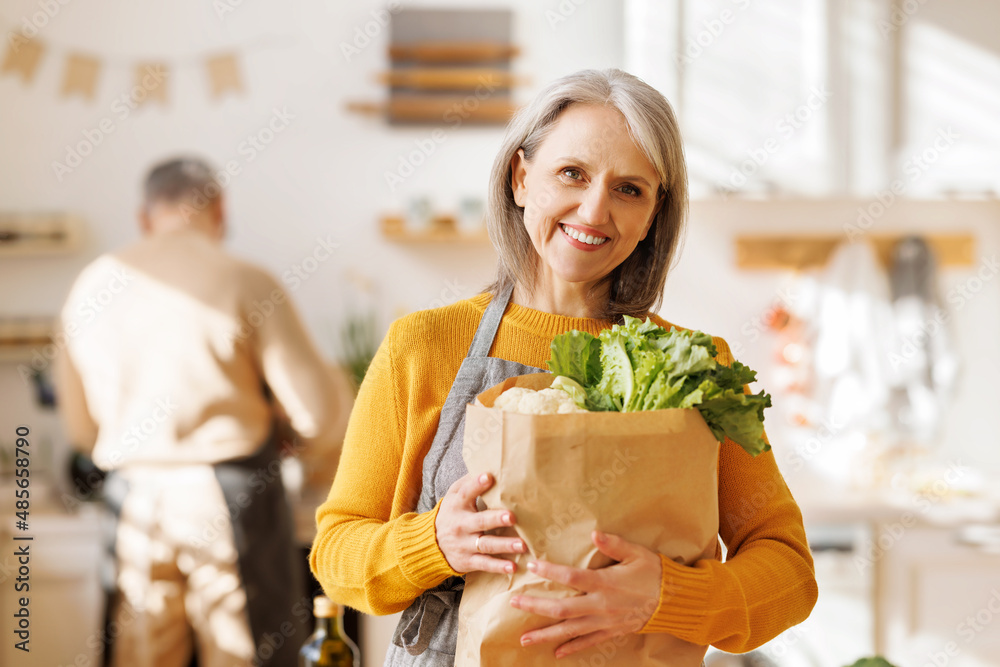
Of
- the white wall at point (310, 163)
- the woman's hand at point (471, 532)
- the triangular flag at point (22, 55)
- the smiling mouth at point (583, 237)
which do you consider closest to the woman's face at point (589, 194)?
the smiling mouth at point (583, 237)

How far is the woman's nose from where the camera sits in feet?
3.18

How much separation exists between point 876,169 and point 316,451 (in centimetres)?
219

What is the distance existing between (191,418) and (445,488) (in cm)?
161

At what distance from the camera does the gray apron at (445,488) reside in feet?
3.34

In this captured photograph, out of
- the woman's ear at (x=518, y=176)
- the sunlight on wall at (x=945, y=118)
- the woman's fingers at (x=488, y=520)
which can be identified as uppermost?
the sunlight on wall at (x=945, y=118)

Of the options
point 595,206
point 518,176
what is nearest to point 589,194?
point 595,206

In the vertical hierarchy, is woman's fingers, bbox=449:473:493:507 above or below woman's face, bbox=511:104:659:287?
below

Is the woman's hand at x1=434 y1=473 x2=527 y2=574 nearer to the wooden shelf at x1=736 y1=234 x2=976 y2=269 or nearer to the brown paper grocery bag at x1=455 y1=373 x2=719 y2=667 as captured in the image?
the brown paper grocery bag at x1=455 y1=373 x2=719 y2=667

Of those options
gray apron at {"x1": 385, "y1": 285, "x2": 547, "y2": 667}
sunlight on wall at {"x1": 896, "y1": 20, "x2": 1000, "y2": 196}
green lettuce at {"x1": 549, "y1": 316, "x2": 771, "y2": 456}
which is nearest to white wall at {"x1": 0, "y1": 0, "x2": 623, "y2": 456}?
sunlight on wall at {"x1": 896, "y1": 20, "x2": 1000, "y2": 196}

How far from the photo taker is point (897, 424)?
9.79ft

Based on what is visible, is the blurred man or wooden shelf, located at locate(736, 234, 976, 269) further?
wooden shelf, located at locate(736, 234, 976, 269)

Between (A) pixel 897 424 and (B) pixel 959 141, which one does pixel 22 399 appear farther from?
(B) pixel 959 141

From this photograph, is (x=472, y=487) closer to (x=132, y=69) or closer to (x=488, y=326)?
(x=488, y=326)

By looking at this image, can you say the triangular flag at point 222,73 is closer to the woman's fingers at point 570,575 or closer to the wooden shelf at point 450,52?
the wooden shelf at point 450,52
